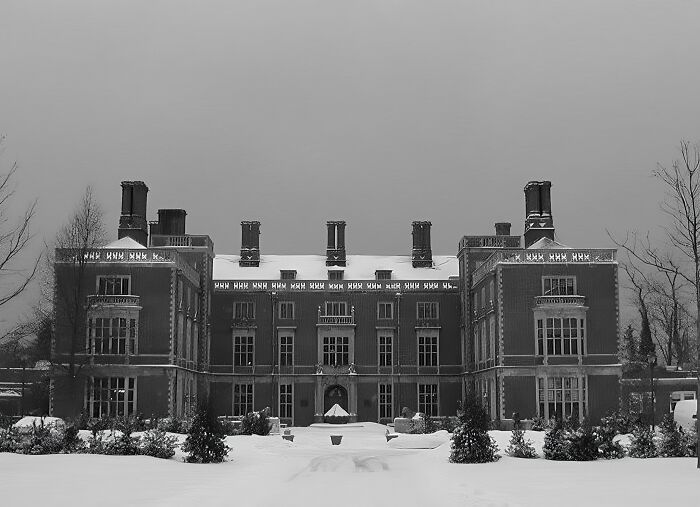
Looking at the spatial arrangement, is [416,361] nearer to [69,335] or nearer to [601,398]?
[601,398]

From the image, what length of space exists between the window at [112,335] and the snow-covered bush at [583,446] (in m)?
27.5

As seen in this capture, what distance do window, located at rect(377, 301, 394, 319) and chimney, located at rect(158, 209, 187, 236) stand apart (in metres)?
15.2

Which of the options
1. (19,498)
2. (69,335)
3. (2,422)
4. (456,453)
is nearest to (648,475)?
(456,453)

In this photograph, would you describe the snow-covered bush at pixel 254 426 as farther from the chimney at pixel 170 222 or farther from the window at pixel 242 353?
the chimney at pixel 170 222

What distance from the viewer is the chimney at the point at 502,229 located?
66312 millimetres

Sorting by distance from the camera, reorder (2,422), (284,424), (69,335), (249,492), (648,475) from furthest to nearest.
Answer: (284,424)
(69,335)
(2,422)
(648,475)
(249,492)

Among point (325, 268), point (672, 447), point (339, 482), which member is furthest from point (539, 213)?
point (339, 482)

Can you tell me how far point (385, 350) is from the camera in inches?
2426

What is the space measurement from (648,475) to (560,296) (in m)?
25.5

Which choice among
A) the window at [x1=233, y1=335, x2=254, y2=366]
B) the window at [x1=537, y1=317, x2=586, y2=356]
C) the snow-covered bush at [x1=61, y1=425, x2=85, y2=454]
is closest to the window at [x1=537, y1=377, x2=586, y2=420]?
the window at [x1=537, y1=317, x2=586, y2=356]

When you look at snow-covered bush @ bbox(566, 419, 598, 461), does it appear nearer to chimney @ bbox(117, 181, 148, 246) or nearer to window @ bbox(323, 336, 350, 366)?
chimney @ bbox(117, 181, 148, 246)

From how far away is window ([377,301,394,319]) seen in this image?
2435 inches

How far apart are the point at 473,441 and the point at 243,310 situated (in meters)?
37.0

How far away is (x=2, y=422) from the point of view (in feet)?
108
